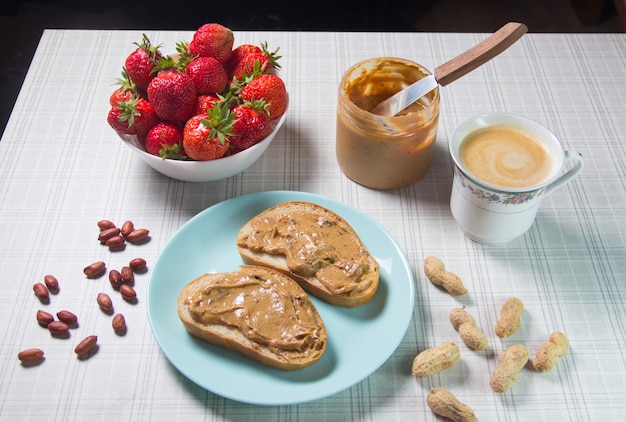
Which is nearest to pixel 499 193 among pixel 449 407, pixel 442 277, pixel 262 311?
pixel 442 277

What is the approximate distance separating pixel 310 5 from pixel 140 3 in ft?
2.97

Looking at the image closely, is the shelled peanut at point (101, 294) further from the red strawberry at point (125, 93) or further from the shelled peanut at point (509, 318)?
the shelled peanut at point (509, 318)

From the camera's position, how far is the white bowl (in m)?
1.72

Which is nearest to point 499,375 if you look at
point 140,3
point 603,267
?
point 603,267

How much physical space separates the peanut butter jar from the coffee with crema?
0.46 ft

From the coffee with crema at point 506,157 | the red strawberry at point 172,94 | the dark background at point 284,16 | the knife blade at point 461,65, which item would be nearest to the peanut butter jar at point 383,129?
the knife blade at point 461,65

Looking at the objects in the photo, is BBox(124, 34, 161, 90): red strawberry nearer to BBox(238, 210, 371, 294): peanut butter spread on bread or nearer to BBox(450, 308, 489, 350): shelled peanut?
BBox(238, 210, 371, 294): peanut butter spread on bread

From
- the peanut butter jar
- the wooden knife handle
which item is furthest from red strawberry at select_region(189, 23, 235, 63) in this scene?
the wooden knife handle

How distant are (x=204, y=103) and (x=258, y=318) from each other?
0.63 metres

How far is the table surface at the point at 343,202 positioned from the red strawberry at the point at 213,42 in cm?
32

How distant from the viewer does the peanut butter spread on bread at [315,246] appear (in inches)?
61.1

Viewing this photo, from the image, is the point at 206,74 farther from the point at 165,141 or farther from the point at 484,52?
the point at 484,52

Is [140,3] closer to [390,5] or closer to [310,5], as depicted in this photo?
[310,5]

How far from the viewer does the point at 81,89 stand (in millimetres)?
2139
